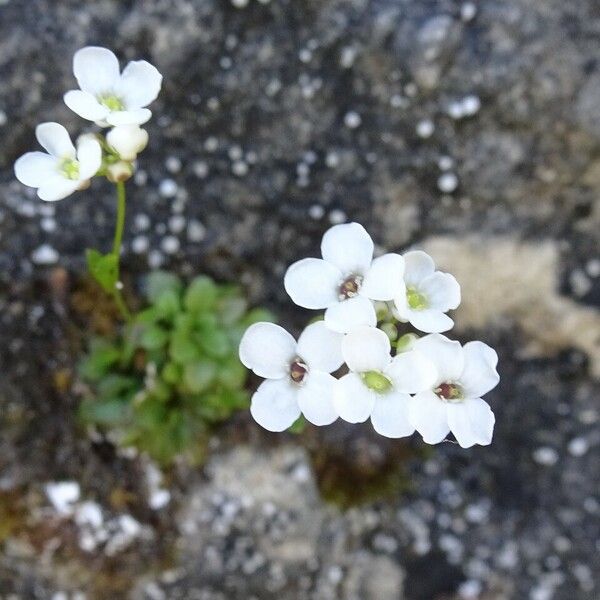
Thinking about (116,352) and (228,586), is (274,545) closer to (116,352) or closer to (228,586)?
(228,586)

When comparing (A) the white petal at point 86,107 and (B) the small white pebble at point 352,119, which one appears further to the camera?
(B) the small white pebble at point 352,119

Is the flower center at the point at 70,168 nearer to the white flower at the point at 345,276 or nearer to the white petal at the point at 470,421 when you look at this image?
the white flower at the point at 345,276

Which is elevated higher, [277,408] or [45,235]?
[277,408]

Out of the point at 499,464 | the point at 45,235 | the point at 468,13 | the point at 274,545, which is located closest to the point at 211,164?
the point at 45,235

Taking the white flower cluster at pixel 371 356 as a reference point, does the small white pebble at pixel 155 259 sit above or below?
below

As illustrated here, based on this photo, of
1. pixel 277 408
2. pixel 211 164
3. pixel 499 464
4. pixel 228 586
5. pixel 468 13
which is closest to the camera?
pixel 277 408

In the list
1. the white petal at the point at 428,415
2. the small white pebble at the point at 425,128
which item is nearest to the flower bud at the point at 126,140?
the white petal at the point at 428,415

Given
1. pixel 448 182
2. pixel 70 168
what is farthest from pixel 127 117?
pixel 448 182
